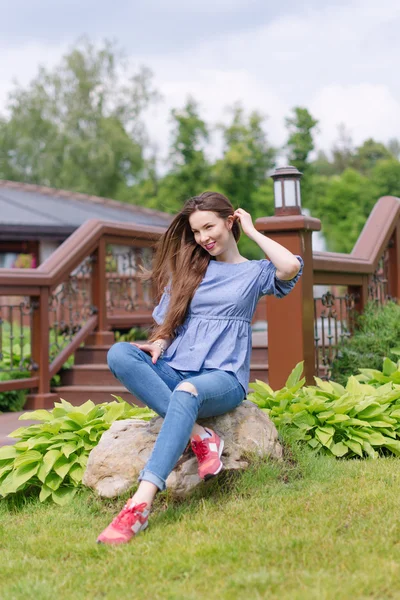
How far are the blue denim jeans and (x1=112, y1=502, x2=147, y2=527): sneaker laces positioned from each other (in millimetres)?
109

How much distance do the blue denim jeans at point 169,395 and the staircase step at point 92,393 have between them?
2.82 meters

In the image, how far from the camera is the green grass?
2.65 metres

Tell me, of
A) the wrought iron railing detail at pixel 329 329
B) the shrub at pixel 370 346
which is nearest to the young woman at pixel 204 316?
the wrought iron railing detail at pixel 329 329

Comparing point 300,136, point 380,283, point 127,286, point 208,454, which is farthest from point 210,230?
point 300,136

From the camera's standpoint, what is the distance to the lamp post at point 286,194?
5703mm

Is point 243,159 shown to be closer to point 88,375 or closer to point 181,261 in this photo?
point 88,375

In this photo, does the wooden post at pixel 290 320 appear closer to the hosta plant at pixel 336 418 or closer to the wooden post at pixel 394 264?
the hosta plant at pixel 336 418

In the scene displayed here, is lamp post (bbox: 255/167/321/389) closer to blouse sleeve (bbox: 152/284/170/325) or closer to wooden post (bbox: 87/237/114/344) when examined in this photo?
blouse sleeve (bbox: 152/284/170/325)

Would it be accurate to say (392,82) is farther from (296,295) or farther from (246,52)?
(296,295)

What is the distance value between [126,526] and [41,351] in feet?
12.8

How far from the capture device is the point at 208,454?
11.8 feet

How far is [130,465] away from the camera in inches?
148

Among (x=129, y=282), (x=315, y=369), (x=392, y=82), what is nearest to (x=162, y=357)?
(x=315, y=369)

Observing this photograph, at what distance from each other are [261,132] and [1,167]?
45.2ft
